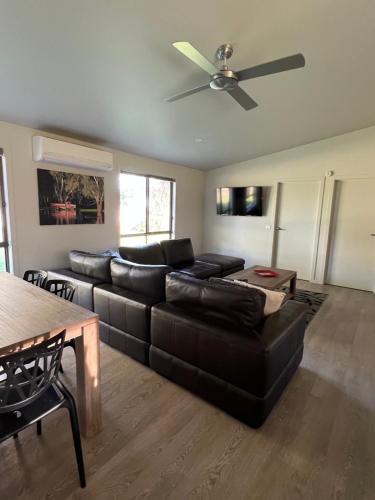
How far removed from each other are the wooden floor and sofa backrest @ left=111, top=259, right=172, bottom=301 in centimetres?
69

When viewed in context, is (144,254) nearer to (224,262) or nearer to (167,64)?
(224,262)

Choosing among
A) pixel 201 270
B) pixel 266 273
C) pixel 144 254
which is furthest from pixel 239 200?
pixel 144 254

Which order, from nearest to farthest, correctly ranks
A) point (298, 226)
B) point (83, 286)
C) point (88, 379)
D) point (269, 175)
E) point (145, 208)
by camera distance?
point (88, 379)
point (83, 286)
point (145, 208)
point (298, 226)
point (269, 175)

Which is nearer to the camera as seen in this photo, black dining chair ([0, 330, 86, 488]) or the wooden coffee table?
black dining chair ([0, 330, 86, 488])

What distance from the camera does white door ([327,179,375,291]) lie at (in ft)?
15.1

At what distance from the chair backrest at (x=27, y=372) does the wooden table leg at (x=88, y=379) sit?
23 centimetres

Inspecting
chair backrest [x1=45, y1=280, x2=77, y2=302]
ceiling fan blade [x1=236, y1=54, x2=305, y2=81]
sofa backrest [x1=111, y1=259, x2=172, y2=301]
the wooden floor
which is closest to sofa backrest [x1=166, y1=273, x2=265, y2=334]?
sofa backrest [x1=111, y1=259, x2=172, y2=301]

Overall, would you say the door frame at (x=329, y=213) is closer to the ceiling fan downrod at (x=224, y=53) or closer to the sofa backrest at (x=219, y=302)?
the ceiling fan downrod at (x=224, y=53)

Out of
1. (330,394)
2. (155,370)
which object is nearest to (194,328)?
(155,370)

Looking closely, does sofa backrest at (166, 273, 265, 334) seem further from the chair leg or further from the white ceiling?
the white ceiling

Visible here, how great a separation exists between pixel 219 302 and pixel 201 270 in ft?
8.28

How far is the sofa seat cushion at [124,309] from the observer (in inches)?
86.7

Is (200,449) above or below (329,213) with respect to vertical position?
below

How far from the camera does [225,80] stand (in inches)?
85.4
